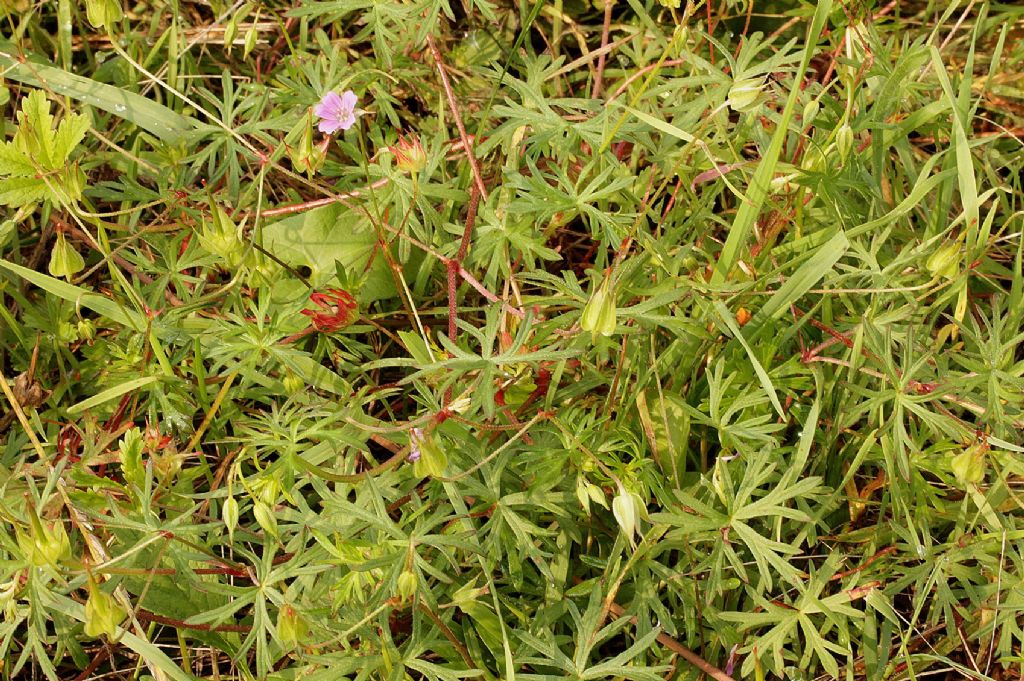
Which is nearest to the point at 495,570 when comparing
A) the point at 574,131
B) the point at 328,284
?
the point at 328,284

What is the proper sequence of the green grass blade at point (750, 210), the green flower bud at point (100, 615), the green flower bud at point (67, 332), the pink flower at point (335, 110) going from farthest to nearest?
the green flower bud at point (67, 332) < the pink flower at point (335, 110) < the green grass blade at point (750, 210) < the green flower bud at point (100, 615)

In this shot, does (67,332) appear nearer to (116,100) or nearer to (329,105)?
(116,100)

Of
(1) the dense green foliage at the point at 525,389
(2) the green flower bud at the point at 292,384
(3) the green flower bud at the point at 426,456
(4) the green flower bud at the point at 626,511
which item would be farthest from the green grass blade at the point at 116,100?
(4) the green flower bud at the point at 626,511

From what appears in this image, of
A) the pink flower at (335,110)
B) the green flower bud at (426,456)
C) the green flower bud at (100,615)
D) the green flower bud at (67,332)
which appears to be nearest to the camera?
the green flower bud at (100,615)

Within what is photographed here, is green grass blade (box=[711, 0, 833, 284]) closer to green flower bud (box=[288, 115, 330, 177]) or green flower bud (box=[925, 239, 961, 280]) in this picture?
green flower bud (box=[925, 239, 961, 280])

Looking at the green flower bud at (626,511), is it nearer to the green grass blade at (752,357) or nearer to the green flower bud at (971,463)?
the green grass blade at (752,357)

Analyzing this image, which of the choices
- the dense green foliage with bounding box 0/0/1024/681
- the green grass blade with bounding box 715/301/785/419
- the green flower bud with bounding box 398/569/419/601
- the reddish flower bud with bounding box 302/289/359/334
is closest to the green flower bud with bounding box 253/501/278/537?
the dense green foliage with bounding box 0/0/1024/681

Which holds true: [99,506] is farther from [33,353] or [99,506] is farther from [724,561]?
[724,561]
